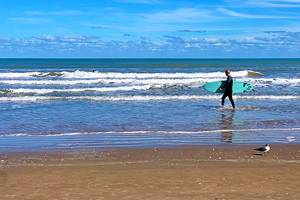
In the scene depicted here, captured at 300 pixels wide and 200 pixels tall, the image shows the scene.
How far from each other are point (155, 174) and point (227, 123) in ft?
25.3

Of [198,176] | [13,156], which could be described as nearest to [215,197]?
[198,176]

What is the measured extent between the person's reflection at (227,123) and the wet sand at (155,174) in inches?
55.2

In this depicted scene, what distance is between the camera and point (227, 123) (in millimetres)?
15336

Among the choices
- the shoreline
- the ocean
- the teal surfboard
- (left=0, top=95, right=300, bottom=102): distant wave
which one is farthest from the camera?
the teal surfboard

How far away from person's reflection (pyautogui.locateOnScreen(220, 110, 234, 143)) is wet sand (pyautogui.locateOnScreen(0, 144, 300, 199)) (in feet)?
4.60

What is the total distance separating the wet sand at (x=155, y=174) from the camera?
22.1 ft

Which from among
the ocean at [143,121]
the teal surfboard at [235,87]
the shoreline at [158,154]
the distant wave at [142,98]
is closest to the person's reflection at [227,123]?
the ocean at [143,121]

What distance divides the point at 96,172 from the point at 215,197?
2344mm

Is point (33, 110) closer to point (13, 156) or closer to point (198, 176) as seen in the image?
point (13, 156)

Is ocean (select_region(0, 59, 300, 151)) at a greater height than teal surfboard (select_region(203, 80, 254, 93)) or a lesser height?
lesser

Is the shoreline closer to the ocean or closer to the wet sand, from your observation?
the wet sand

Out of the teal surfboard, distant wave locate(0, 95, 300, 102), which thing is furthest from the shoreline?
the teal surfboard

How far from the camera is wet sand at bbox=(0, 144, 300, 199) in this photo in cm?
675

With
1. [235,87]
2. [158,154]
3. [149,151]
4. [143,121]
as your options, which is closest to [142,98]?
[235,87]
